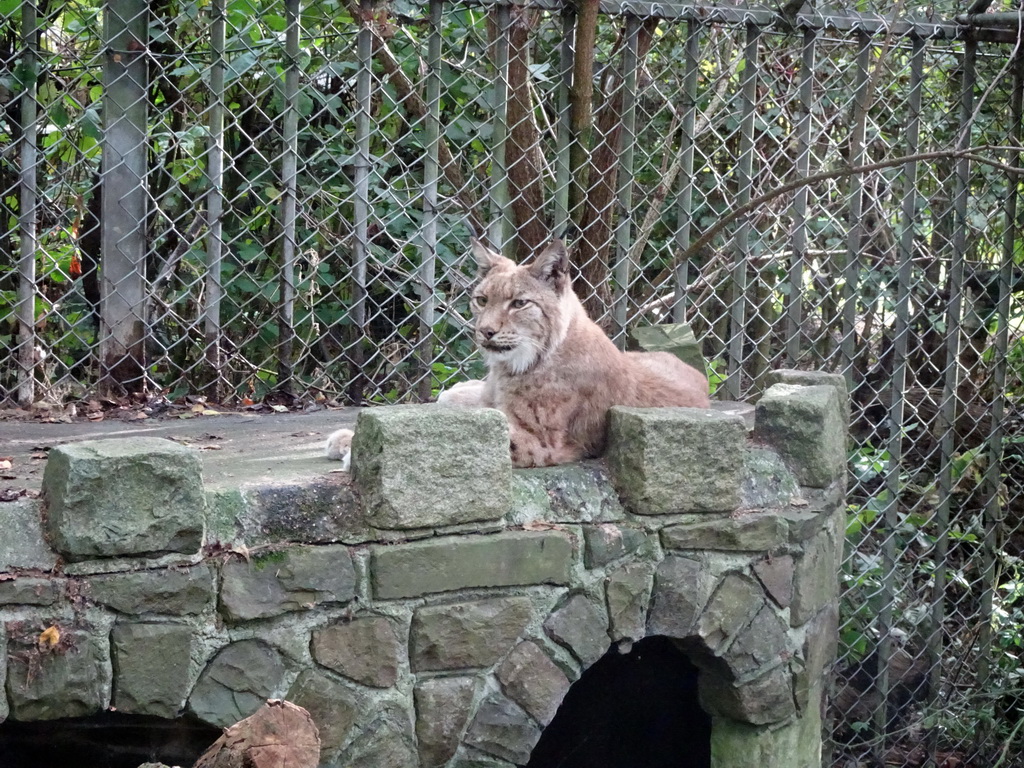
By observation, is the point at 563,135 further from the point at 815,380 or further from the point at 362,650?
the point at 362,650

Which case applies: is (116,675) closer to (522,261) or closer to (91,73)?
(522,261)

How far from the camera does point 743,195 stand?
5.37 metres

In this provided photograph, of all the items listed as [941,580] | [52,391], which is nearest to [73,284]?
[52,391]

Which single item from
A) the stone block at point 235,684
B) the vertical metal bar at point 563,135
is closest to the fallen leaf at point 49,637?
the stone block at point 235,684

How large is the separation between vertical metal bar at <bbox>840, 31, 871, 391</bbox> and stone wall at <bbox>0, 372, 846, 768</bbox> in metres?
1.18

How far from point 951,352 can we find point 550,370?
2627 mm

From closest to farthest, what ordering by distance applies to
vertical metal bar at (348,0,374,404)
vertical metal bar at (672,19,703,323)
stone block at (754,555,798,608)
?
stone block at (754,555,798,608) → vertical metal bar at (348,0,374,404) → vertical metal bar at (672,19,703,323)

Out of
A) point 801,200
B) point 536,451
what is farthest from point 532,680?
point 801,200

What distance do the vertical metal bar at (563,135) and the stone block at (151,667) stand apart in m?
2.61

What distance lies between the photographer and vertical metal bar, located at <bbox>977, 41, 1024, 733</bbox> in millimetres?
5777

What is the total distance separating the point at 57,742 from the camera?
3.61m

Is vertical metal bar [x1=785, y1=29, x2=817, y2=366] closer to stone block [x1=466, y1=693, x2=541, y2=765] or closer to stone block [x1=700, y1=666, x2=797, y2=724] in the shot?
stone block [x1=700, y1=666, x2=797, y2=724]

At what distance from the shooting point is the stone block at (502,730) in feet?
12.1

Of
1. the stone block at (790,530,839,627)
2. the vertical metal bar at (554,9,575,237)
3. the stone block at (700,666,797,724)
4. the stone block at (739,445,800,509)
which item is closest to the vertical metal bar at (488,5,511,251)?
the vertical metal bar at (554,9,575,237)
